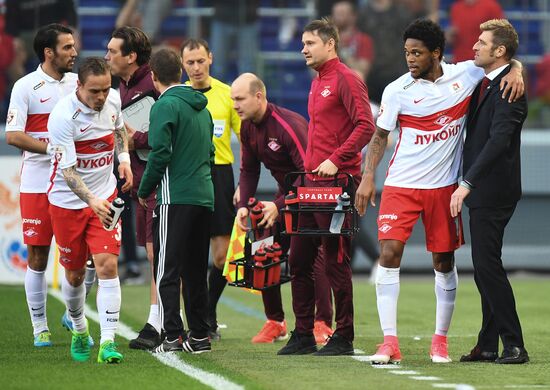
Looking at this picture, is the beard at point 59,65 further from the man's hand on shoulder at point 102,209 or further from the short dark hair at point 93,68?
the man's hand on shoulder at point 102,209

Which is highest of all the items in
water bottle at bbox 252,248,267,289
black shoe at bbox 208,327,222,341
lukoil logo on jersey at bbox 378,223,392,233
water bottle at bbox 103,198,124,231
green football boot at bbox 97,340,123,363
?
water bottle at bbox 103,198,124,231

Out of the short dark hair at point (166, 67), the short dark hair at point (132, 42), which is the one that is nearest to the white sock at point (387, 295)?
the short dark hair at point (166, 67)

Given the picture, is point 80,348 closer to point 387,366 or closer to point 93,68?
point 93,68

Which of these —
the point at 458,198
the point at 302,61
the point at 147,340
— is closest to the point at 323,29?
the point at 458,198

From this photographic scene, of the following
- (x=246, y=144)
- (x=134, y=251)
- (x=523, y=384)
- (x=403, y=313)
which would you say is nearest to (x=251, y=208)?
(x=246, y=144)

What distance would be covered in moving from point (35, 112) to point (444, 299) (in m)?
3.28

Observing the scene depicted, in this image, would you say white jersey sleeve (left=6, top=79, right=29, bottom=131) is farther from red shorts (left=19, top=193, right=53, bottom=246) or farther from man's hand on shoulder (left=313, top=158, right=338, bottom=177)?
man's hand on shoulder (left=313, top=158, right=338, bottom=177)

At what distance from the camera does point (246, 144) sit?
952 cm

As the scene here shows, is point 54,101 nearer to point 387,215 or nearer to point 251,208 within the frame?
point 251,208

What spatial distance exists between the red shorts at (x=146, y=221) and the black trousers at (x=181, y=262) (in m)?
0.62

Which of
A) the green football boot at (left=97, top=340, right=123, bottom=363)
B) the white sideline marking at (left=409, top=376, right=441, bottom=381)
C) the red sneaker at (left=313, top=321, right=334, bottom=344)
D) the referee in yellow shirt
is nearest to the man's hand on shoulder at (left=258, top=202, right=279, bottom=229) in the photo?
the red sneaker at (left=313, top=321, right=334, bottom=344)

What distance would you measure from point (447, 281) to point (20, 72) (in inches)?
373

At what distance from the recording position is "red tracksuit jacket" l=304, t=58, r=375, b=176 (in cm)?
850

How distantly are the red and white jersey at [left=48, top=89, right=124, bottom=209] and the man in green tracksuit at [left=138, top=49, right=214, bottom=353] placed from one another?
10.6 inches
